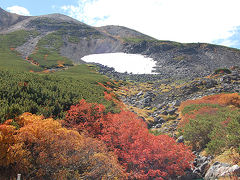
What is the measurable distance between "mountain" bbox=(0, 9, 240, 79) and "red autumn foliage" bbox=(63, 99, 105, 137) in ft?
201

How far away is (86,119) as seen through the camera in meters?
15.6

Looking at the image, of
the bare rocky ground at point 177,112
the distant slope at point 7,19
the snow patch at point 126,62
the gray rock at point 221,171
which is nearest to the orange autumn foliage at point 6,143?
the bare rocky ground at point 177,112

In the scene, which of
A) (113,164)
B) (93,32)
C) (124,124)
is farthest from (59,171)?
(93,32)

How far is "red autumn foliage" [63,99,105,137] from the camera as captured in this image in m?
14.3

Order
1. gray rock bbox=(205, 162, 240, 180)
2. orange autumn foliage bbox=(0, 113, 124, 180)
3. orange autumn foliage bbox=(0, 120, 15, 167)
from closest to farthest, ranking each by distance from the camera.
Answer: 1. orange autumn foliage bbox=(0, 120, 15, 167)
2. orange autumn foliage bbox=(0, 113, 124, 180)
3. gray rock bbox=(205, 162, 240, 180)

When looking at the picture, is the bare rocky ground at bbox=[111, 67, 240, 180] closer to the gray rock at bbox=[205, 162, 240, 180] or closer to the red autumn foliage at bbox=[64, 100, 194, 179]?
the gray rock at bbox=[205, 162, 240, 180]

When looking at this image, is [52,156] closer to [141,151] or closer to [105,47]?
[141,151]

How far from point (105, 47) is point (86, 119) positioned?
120 metres

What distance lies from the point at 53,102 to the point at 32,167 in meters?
8.53

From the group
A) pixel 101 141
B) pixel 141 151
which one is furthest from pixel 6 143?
pixel 141 151

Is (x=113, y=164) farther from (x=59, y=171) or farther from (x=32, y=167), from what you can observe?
(x=32, y=167)

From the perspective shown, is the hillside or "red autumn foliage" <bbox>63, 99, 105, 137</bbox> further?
"red autumn foliage" <bbox>63, 99, 105, 137</bbox>

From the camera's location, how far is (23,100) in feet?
49.7

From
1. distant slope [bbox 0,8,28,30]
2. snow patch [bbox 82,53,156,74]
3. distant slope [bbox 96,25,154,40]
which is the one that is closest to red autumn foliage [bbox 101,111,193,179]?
snow patch [bbox 82,53,156,74]
